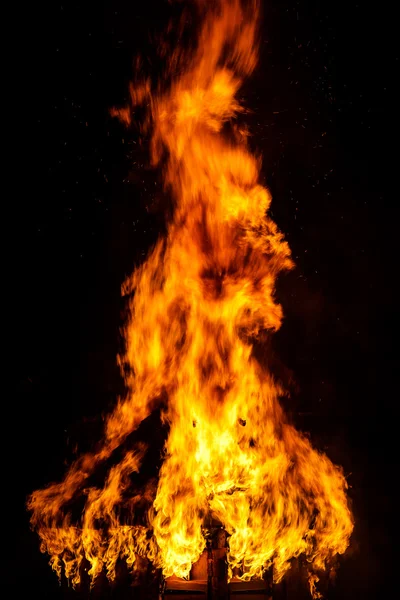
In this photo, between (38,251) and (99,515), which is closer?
(99,515)

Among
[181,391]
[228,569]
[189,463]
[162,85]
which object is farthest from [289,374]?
[162,85]

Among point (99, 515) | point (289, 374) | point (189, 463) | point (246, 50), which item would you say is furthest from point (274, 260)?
point (99, 515)

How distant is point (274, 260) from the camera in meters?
6.30

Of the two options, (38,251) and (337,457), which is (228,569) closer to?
(337,457)

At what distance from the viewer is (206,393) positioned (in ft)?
16.8

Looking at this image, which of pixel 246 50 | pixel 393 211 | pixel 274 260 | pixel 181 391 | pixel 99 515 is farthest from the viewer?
Result: pixel 393 211

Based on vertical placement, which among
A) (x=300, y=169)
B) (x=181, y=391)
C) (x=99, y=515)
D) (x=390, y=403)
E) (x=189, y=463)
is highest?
(x=300, y=169)

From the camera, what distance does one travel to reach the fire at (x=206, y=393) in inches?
168

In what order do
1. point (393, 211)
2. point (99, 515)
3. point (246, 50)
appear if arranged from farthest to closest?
point (393, 211)
point (246, 50)
point (99, 515)

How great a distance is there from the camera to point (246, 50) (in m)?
5.77

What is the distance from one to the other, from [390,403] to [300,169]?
10.9 feet

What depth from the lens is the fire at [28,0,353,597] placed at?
4270 mm

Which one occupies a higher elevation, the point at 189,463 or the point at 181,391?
the point at 181,391

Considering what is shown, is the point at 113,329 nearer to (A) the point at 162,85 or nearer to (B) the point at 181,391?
(B) the point at 181,391
